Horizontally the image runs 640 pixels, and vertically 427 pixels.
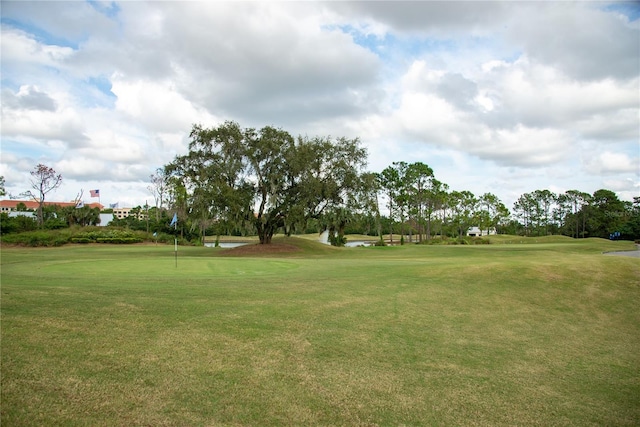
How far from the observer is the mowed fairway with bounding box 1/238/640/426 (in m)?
5.11

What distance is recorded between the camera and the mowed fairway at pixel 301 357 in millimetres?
5113

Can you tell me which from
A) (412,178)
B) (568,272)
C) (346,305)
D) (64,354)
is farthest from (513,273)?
(412,178)

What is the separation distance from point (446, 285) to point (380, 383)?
27.5ft

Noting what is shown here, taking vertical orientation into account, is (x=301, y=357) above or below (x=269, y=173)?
below

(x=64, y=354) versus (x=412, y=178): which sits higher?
(x=412, y=178)

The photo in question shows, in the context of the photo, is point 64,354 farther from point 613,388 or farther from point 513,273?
point 513,273

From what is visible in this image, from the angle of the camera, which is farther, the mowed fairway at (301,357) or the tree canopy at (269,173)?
the tree canopy at (269,173)

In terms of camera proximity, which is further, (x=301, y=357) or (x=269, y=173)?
(x=269, y=173)

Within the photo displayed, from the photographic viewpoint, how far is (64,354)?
586 cm

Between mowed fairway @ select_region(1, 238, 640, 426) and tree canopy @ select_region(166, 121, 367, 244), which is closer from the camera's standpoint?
Answer: mowed fairway @ select_region(1, 238, 640, 426)

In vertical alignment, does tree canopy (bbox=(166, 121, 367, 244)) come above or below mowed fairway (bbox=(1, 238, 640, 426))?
above

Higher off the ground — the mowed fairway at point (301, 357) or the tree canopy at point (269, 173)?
the tree canopy at point (269, 173)

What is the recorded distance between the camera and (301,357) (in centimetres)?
676

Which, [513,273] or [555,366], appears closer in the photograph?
[555,366]
